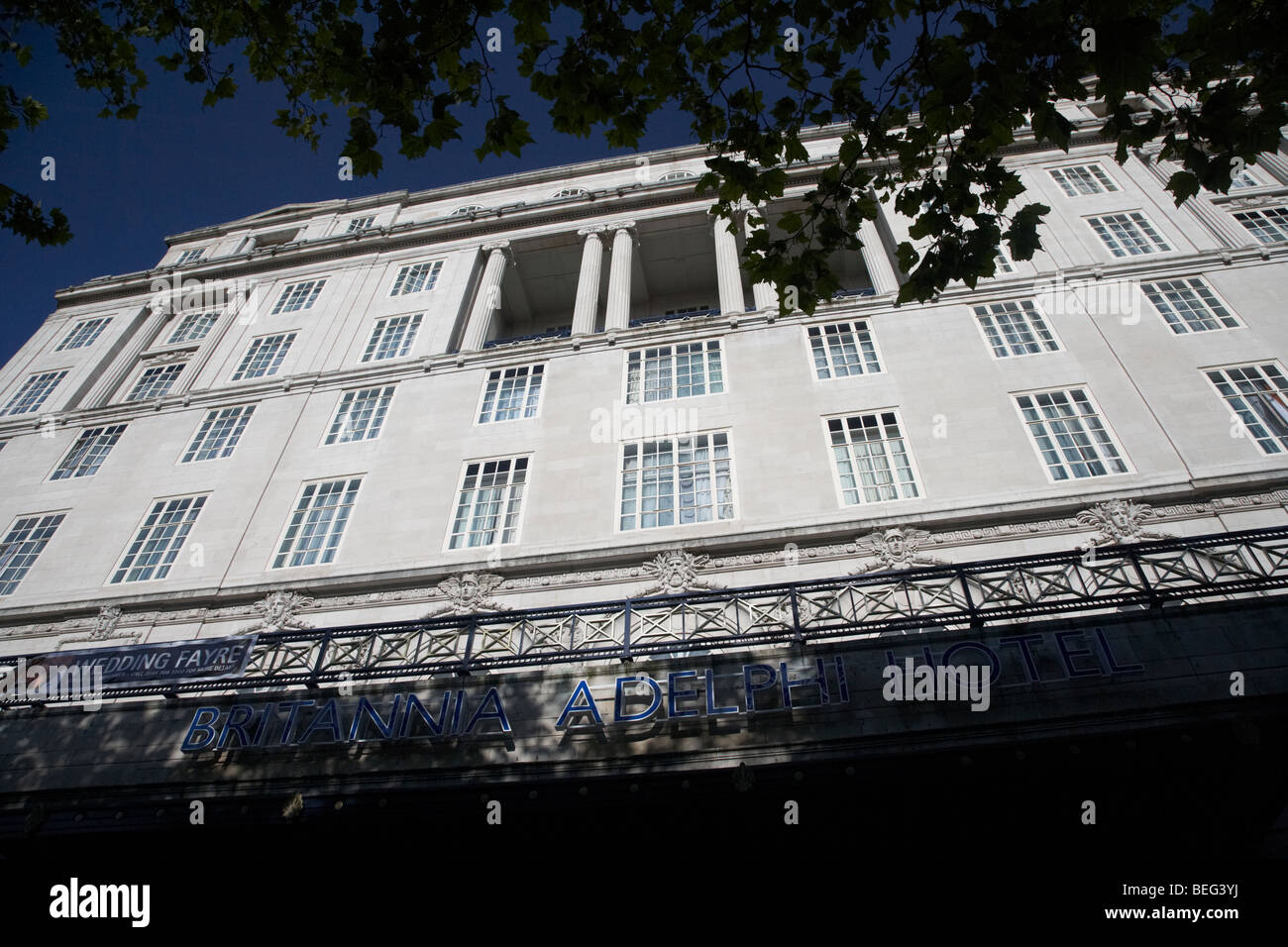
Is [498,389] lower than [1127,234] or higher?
lower

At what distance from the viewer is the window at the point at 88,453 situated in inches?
1043

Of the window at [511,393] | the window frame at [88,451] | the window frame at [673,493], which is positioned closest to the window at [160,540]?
the window frame at [88,451]

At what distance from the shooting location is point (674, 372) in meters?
25.0

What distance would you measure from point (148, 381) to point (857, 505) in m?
32.5

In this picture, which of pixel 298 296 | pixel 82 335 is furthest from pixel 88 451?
pixel 82 335

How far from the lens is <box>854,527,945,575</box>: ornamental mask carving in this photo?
56.6ft

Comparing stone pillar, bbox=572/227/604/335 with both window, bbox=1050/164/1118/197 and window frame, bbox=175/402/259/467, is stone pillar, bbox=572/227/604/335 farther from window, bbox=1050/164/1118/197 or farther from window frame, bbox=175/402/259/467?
window, bbox=1050/164/1118/197

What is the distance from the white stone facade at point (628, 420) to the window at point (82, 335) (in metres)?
0.33

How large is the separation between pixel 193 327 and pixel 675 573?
31.2m

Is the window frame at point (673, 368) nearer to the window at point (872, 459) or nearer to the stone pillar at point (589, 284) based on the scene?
the stone pillar at point (589, 284)

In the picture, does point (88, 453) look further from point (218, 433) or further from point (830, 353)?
point (830, 353)

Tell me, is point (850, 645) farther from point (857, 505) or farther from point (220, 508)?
point (220, 508)
